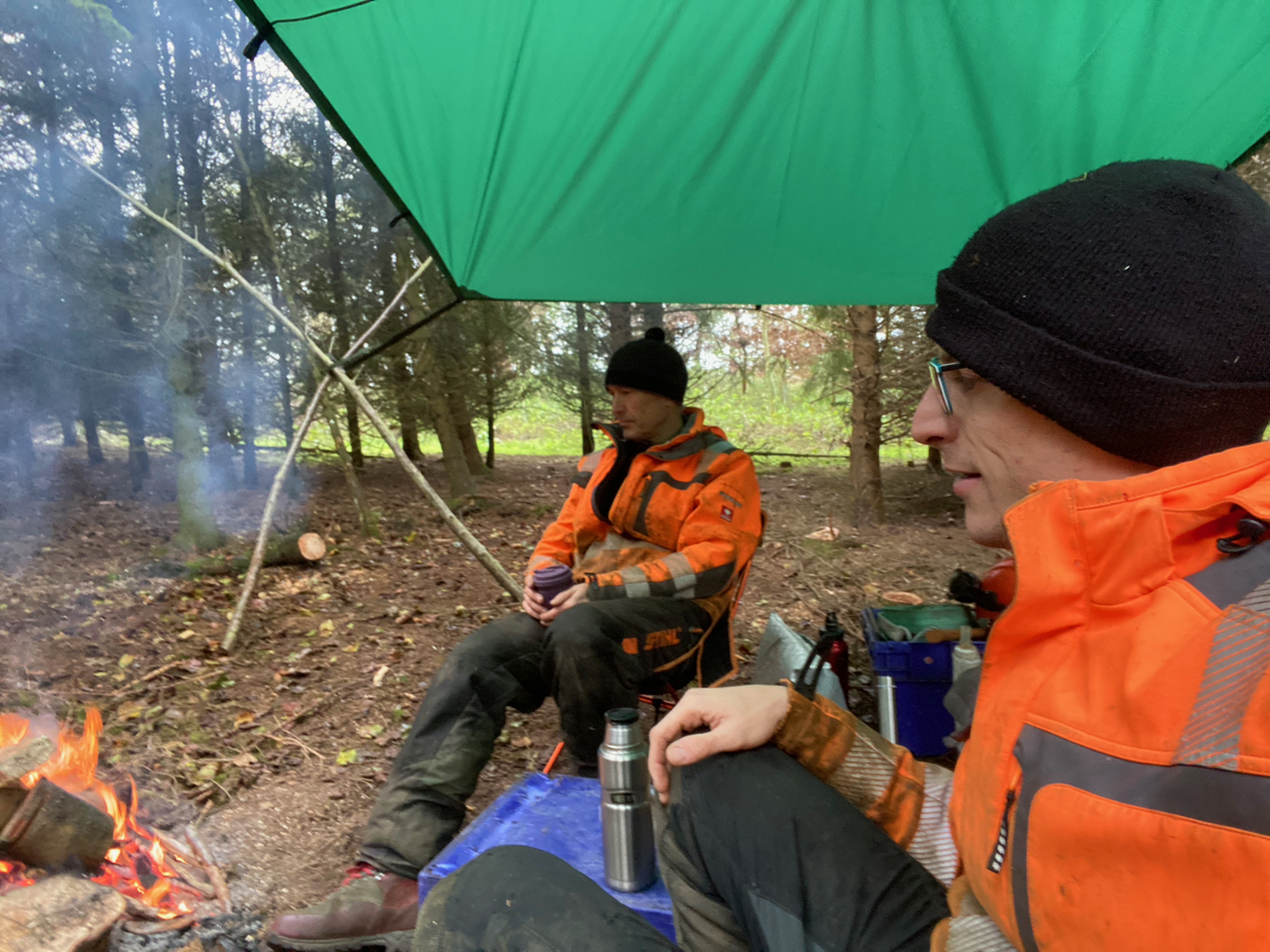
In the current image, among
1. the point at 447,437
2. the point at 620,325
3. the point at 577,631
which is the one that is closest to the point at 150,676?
the point at 577,631

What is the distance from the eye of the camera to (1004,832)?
2.54ft

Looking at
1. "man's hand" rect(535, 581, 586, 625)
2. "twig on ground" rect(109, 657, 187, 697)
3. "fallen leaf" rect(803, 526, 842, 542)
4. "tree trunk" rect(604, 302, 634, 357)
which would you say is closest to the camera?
"man's hand" rect(535, 581, 586, 625)

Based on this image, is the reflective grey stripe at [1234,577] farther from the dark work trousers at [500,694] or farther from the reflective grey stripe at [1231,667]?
the dark work trousers at [500,694]

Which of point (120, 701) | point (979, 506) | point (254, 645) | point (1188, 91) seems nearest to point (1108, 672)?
point (979, 506)

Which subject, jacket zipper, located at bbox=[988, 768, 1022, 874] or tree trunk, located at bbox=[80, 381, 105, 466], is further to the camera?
tree trunk, located at bbox=[80, 381, 105, 466]

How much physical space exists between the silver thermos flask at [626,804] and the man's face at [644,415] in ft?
4.76

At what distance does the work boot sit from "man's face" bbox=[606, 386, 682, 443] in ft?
6.04

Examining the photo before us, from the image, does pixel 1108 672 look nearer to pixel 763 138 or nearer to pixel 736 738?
pixel 736 738

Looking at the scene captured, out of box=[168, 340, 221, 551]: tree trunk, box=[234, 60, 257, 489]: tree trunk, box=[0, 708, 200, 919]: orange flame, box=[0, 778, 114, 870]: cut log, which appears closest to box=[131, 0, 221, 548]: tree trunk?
box=[168, 340, 221, 551]: tree trunk

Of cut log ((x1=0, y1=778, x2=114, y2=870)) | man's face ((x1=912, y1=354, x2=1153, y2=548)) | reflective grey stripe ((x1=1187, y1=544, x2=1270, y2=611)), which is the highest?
man's face ((x1=912, y1=354, x2=1153, y2=548))

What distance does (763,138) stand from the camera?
2.51 metres

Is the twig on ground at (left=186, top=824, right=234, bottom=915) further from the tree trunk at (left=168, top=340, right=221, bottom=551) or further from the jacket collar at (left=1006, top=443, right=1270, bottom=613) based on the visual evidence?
the tree trunk at (left=168, top=340, right=221, bottom=551)

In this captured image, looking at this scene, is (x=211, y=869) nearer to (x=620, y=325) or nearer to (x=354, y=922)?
(x=354, y=922)

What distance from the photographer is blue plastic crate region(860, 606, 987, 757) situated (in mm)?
2773
